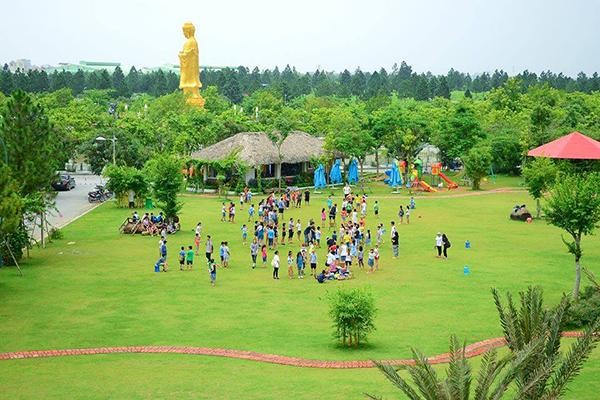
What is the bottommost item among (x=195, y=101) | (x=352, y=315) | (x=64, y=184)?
(x=352, y=315)

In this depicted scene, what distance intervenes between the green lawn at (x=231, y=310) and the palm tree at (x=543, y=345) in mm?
3653

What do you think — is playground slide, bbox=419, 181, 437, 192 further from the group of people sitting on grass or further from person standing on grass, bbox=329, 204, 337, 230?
the group of people sitting on grass

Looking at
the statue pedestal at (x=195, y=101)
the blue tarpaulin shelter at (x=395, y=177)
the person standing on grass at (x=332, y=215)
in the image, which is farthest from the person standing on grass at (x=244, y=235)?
the statue pedestal at (x=195, y=101)

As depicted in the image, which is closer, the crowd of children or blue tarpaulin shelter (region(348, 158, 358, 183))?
the crowd of children

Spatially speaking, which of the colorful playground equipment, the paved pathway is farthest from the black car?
the colorful playground equipment

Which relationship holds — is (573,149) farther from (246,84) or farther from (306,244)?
(246,84)

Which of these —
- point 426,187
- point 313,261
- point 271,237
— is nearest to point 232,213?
point 271,237

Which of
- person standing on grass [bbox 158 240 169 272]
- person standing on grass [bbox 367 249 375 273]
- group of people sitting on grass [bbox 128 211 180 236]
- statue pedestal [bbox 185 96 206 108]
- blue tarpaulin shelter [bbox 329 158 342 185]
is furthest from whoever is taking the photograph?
statue pedestal [bbox 185 96 206 108]

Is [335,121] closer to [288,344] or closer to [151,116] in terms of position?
[151,116]

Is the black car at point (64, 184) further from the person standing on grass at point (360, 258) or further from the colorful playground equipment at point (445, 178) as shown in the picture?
the person standing on grass at point (360, 258)

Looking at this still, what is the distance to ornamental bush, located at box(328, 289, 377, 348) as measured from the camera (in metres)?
20.0

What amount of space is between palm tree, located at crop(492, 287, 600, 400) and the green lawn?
3653 mm

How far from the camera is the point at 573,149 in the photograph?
47.3 m

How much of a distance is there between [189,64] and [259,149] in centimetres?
3919
